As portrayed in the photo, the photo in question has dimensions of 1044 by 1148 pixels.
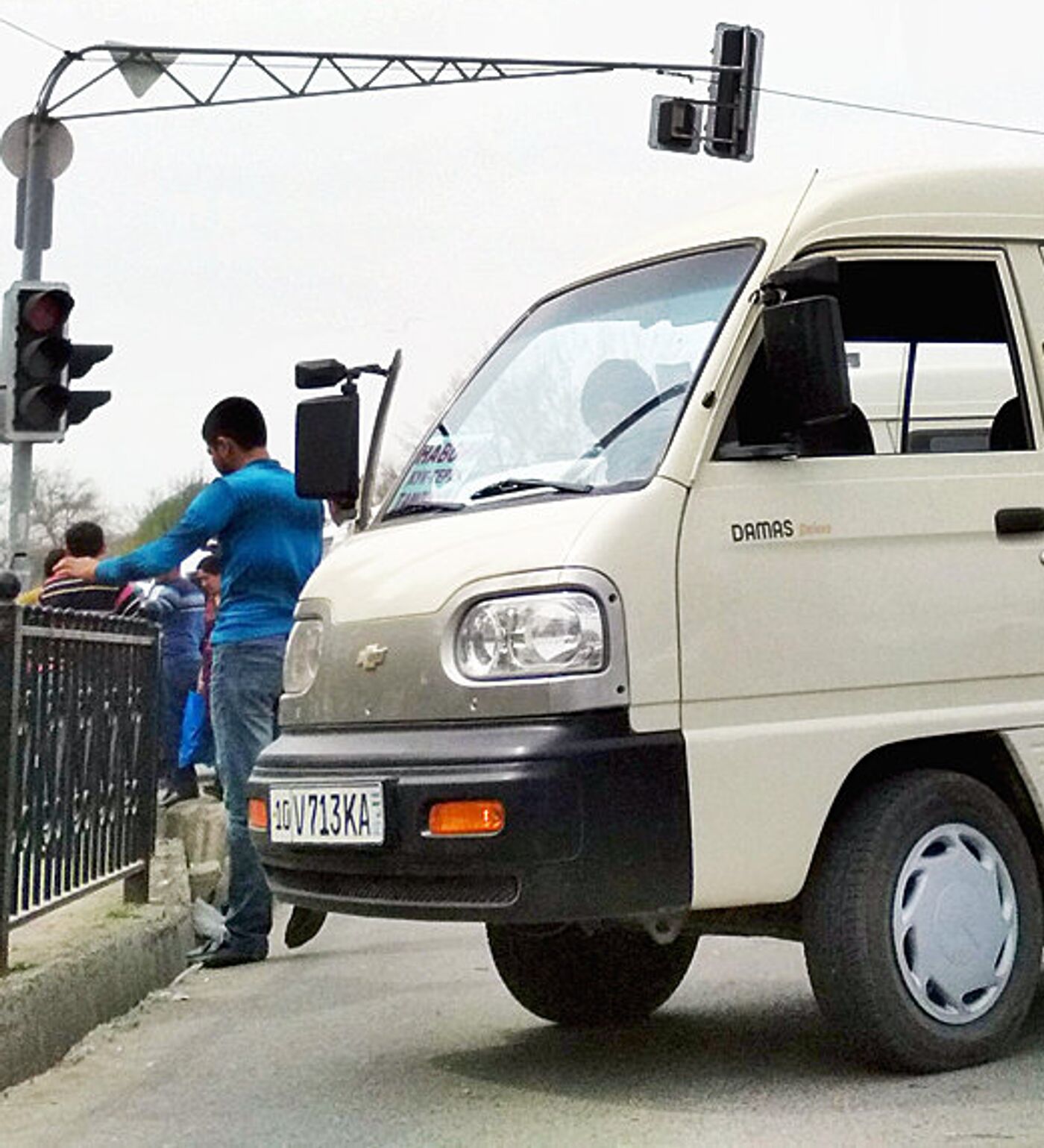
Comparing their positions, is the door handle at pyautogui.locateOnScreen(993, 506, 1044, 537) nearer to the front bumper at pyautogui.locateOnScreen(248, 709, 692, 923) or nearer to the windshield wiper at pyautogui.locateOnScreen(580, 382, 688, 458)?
the windshield wiper at pyautogui.locateOnScreen(580, 382, 688, 458)

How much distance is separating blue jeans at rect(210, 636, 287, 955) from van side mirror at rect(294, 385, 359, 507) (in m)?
1.70

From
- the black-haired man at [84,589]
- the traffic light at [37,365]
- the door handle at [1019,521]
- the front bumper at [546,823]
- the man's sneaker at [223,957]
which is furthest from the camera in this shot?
the traffic light at [37,365]

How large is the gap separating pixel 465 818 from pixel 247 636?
3144mm

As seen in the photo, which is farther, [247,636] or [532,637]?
[247,636]

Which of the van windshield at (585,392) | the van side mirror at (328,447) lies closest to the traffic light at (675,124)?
the van windshield at (585,392)

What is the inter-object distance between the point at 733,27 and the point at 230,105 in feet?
17.0

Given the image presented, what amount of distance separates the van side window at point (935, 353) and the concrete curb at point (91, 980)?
8.78 ft

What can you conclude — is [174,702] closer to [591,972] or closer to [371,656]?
[591,972]

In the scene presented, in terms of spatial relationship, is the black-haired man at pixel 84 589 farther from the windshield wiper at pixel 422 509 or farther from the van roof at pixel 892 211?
the van roof at pixel 892 211

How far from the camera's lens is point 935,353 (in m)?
5.99

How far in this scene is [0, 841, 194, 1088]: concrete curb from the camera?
6156 millimetres

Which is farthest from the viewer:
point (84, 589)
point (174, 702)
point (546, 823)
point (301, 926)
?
point (174, 702)

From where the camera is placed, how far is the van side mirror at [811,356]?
527 centimetres

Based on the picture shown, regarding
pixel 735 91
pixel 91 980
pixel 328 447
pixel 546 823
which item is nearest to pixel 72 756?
pixel 91 980
